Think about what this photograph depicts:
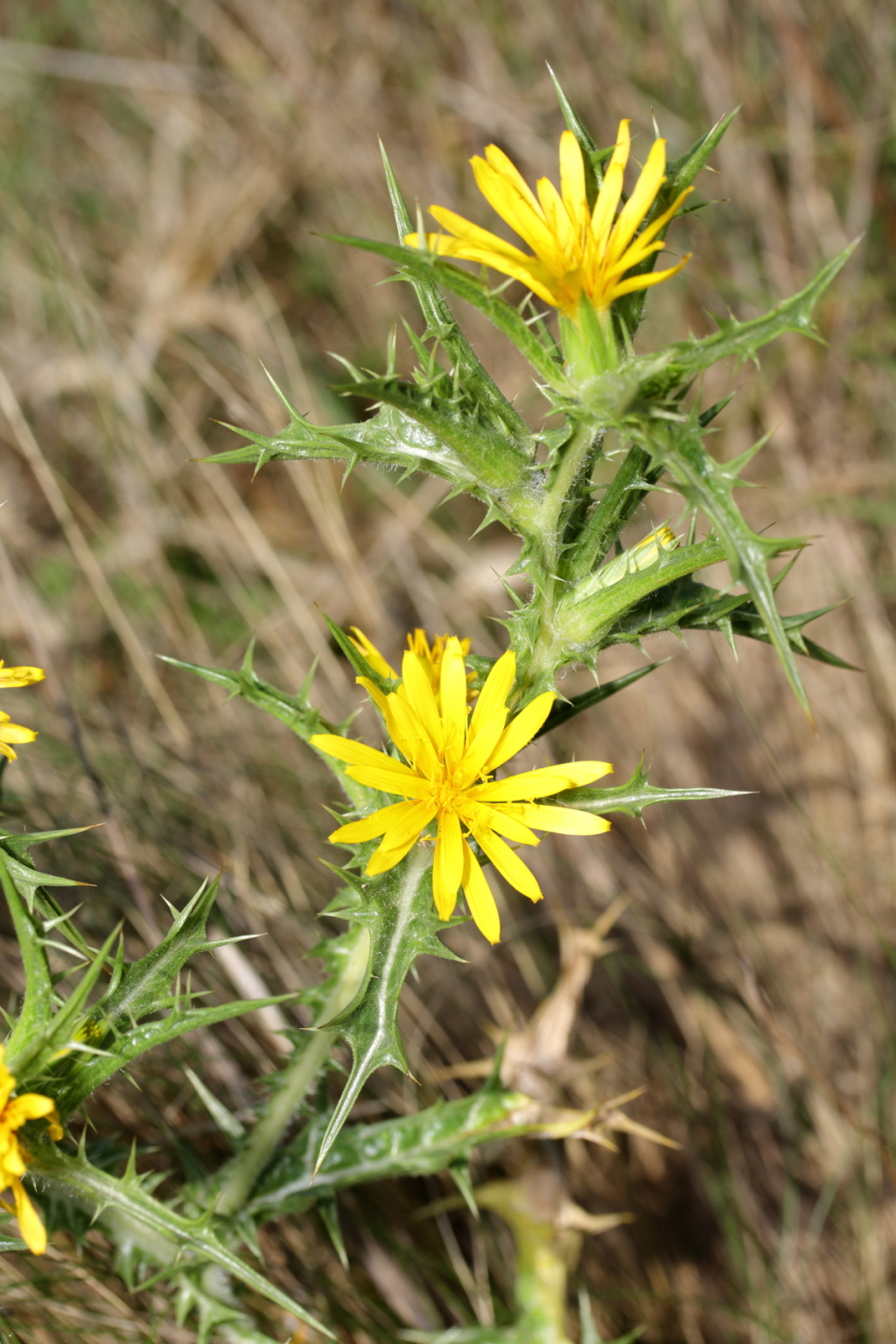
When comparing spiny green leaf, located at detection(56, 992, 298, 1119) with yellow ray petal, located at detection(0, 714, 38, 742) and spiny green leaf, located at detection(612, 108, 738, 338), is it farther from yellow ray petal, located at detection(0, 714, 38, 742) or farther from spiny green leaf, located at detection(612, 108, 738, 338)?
spiny green leaf, located at detection(612, 108, 738, 338)

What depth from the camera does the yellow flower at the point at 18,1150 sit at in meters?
1.04

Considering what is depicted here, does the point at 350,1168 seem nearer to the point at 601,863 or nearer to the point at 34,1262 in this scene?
the point at 34,1262

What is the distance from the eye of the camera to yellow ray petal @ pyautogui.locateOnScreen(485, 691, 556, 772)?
130 cm

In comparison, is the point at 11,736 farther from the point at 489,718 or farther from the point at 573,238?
the point at 573,238

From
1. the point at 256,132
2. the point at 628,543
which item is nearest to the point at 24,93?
the point at 256,132

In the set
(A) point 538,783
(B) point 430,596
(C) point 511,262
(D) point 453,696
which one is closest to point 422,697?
(D) point 453,696

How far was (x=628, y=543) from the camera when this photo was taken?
7.87ft

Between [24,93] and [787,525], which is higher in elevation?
[24,93]

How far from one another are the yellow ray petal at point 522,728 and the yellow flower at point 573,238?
20.7 inches

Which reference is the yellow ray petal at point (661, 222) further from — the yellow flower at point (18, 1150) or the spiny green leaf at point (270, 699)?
the yellow flower at point (18, 1150)

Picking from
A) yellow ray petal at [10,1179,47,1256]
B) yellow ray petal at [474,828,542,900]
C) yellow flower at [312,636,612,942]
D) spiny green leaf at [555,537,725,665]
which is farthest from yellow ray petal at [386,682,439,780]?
yellow ray petal at [10,1179,47,1256]

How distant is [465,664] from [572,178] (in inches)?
28.0

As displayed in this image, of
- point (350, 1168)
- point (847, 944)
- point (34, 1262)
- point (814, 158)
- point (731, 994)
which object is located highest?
point (814, 158)

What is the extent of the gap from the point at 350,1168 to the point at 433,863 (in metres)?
0.61
